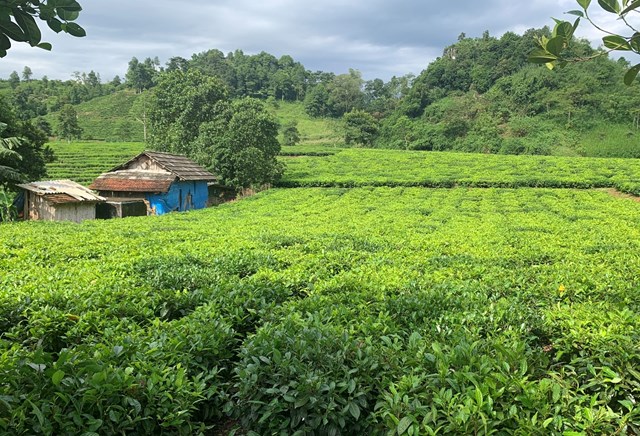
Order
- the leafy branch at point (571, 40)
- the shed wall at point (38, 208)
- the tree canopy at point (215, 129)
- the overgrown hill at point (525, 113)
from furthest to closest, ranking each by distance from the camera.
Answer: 1. the overgrown hill at point (525, 113)
2. the tree canopy at point (215, 129)
3. the shed wall at point (38, 208)
4. the leafy branch at point (571, 40)

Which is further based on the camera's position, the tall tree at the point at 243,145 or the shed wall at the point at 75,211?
the tall tree at the point at 243,145

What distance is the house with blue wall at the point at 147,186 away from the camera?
75.3 feet

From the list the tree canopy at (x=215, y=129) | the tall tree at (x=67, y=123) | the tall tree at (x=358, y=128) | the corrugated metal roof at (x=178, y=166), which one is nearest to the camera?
the corrugated metal roof at (x=178, y=166)

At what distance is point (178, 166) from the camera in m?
25.3

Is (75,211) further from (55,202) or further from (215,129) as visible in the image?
(215,129)

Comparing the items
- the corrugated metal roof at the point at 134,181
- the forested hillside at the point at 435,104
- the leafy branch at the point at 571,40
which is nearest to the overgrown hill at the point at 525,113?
the forested hillside at the point at 435,104

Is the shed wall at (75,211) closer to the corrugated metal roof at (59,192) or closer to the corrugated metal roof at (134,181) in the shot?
the corrugated metal roof at (59,192)

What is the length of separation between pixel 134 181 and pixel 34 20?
23.7 metres

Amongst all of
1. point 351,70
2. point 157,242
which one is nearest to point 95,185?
point 157,242

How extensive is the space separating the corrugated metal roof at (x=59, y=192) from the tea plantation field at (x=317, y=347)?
47.6 feet

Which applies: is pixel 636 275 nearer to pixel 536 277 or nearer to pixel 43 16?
pixel 536 277

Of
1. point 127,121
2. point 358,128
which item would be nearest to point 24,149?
point 358,128

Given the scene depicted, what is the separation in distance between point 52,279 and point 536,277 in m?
5.96

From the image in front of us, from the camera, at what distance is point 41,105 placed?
67.3 m
